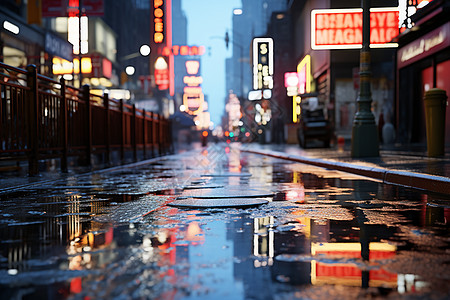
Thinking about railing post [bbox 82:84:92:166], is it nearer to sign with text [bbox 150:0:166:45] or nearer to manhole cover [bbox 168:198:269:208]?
manhole cover [bbox 168:198:269:208]

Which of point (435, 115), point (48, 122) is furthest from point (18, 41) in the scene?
point (435, 115)

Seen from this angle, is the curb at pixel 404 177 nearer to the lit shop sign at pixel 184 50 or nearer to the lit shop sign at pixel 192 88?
the lit shop sign at pixel 184 50

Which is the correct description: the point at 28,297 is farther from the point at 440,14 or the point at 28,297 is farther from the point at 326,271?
the point at 440,14

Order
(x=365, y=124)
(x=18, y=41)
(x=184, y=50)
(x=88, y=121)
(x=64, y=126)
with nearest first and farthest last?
→ (x=64, y=126) → (x=88, y=121) → (x=365, y=124) → (x=18, y=41) → (x=184, y=50)

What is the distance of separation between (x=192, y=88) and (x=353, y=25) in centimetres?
11149

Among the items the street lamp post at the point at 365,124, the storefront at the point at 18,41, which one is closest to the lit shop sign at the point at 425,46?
the street lamp post at the point at 365,124

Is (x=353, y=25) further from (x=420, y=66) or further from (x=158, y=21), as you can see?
(x=158, y=21)

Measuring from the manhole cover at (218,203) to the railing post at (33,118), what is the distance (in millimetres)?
5147

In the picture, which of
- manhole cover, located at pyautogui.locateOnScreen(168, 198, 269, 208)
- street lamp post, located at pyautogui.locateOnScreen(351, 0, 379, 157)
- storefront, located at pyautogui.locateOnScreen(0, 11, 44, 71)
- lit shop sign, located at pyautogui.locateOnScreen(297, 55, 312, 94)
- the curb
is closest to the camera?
manhole cover, located at pyautogui.locateOnScreen(168, 198, 269, 208)

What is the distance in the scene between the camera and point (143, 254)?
11.4ft

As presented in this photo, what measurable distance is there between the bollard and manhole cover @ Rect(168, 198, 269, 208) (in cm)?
795

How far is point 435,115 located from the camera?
41.7 feet

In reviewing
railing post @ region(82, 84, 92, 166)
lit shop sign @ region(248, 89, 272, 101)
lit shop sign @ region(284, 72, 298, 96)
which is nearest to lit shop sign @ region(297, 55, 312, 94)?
lit shop sign @ region(284, 72, 298, 96)

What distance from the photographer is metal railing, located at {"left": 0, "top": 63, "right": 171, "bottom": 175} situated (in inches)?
379
